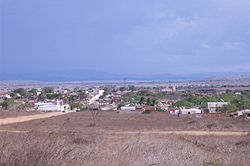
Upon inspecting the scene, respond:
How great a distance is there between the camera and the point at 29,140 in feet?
25.8

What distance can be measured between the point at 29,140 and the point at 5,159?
102 cm

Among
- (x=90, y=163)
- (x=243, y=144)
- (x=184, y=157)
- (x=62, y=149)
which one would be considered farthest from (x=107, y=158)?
(x=243, y=144)

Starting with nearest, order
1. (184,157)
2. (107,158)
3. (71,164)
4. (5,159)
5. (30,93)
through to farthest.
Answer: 1. (5,159)
2. (71,164)
3. (107,158)
4. (184,157)
5. (30,93)

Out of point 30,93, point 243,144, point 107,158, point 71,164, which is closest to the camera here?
point 71,164

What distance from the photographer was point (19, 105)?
91125 mm

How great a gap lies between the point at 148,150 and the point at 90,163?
11.4ft

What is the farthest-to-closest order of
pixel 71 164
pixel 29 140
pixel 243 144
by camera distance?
pixel 243 144, pixel 29 140, pixel 71 164

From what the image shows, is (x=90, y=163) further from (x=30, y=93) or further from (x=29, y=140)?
(x=30, y=93)

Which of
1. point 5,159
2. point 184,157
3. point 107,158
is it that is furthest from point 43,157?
point 184,157

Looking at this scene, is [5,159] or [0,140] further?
[0,140]

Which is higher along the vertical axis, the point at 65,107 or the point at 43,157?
the point at 43,157

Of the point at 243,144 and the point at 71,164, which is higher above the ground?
the point at 71,164

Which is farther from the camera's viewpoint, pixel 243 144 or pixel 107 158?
pixel 243 144

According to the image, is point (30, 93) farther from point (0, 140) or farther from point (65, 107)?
point (0, 140)
